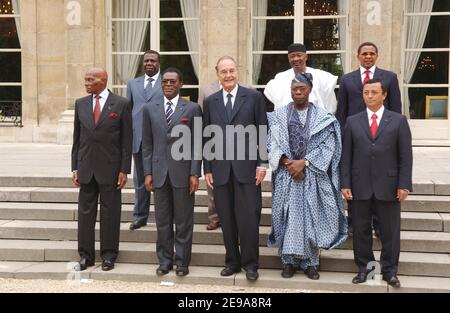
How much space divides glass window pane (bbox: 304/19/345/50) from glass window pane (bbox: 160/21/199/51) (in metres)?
2.36

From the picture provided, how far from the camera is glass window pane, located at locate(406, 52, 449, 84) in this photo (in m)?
12.0

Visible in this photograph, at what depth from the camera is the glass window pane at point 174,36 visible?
12672 millimetres

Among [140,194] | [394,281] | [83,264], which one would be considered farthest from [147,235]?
[394,281]

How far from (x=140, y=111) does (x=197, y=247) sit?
1644mm

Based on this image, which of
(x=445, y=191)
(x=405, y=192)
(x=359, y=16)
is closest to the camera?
(x=405, y=192)

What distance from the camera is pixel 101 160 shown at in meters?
6.01

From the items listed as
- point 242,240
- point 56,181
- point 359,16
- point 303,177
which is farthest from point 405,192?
point 359,16

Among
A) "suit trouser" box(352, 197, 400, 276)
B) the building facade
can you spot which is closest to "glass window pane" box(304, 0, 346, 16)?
the building facade

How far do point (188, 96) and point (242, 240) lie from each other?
7.27 m

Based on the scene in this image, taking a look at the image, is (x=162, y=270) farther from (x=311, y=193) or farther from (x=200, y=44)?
(x=200, y=44)

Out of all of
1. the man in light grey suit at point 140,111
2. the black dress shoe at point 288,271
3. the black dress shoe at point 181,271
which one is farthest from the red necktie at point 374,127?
the man in light grey suit at point 140,111

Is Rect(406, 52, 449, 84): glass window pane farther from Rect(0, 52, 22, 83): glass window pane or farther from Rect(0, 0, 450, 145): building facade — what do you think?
Rect(0, 52, 22, 83): glass window pane
